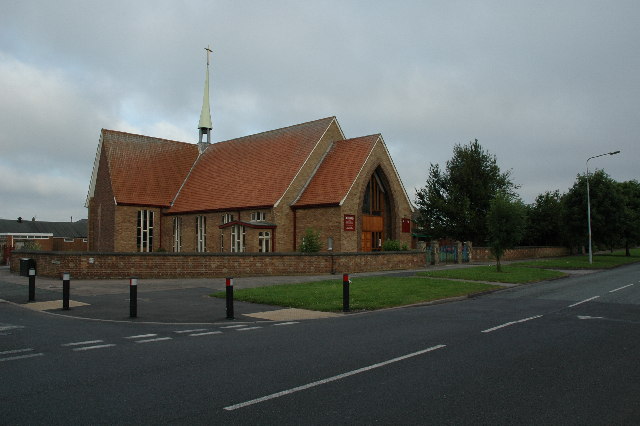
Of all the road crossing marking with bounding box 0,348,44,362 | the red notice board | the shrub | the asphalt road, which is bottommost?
the asphalt road

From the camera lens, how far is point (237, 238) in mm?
31781

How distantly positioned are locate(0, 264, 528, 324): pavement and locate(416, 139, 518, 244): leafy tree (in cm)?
2640

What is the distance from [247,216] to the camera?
109ft

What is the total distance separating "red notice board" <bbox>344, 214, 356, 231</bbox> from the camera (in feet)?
99.8

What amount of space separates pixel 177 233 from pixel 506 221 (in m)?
24.8

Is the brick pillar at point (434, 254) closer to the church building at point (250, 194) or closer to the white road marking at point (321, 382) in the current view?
the church building at point (250, 194)

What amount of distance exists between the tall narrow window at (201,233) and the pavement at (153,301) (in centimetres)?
1456

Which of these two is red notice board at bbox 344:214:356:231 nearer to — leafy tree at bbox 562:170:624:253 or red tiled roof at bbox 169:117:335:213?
red tiled roof at bbox 169:117:335:213

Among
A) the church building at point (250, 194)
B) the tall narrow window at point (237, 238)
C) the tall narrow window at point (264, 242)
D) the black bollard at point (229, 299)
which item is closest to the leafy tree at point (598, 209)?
the church building at point (250, 194)

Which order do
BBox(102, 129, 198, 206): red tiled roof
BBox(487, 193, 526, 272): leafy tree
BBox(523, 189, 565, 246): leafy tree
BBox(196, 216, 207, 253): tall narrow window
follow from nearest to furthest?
BBox(487, 193, 526, 272): leafy tree
BBox(196, 216, 207, 253): tall narrow window
BBox(102, 129, 198, 206): red tiled roof
BBox(523, 189, 565, 246): leafy tree

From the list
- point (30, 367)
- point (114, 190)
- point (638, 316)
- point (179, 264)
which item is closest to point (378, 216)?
point (179, 264)

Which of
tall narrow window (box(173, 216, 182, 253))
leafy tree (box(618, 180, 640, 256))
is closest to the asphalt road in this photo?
tall narrow window (box(173, 216, 182, 253))

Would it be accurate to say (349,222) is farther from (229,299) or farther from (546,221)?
(546,221)

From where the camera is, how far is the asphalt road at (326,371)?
16.6ft
